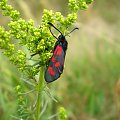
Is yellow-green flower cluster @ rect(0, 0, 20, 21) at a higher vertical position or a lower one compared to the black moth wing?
higher

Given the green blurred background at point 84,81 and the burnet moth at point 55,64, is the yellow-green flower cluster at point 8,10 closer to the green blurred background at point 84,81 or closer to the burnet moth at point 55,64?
the burnet moth at point 55,64

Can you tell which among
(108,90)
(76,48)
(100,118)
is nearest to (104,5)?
(76,48)

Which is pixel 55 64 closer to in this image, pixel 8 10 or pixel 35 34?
pixel 35 34

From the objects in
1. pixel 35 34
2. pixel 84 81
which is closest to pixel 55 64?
pixel 35 34

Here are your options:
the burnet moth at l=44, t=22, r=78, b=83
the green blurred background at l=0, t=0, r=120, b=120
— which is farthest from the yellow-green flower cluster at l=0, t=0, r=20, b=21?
the green blurred background at l=0, t=0, r=120, b=120

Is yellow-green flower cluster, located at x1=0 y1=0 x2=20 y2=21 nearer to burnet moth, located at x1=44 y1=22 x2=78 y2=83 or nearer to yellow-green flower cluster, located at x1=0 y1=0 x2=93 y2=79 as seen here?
yellow-green flower cluster, located at x1=0 y1=0 x2=93 y2=79

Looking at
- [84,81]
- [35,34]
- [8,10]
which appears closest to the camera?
[35,34]

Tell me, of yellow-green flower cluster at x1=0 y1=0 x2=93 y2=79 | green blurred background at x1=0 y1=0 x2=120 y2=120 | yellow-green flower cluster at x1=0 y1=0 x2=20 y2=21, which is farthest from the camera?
green blurred background at x1=0 y1=0 x2=120 y2=120

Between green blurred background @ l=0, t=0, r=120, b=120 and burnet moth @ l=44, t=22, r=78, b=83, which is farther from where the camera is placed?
green blurred background @ l=0, t=0, r=120, b=120

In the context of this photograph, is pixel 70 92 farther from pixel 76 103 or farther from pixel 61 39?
pixel 61 39
